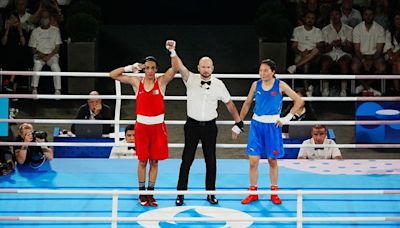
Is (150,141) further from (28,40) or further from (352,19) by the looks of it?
(352,19)

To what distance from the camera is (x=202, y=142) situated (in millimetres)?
9195

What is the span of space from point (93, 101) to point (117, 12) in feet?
22.4

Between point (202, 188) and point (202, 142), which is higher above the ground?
point (202, 142)

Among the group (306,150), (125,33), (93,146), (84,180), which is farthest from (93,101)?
(125,33)

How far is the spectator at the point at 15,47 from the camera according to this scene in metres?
14.8

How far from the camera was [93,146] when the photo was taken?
10.7 metres

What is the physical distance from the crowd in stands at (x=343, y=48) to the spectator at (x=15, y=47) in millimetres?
3890

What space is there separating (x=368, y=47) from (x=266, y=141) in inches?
237

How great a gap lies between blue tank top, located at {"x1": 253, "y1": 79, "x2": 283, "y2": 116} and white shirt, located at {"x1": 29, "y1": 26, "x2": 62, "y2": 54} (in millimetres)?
6130

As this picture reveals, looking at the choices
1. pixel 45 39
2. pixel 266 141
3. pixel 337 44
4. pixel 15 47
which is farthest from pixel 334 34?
pixel 266 141

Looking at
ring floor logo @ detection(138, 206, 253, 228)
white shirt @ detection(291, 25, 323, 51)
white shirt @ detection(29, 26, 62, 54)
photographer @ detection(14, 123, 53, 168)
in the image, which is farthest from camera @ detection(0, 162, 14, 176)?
white shirt @ detection(291, 25, 323, 51)

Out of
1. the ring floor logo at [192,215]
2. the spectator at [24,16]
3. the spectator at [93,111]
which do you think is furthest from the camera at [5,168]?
the spectator at [24,16]

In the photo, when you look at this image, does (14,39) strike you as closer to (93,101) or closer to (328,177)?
(93,101)

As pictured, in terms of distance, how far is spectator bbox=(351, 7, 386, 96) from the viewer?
14.7 metres
